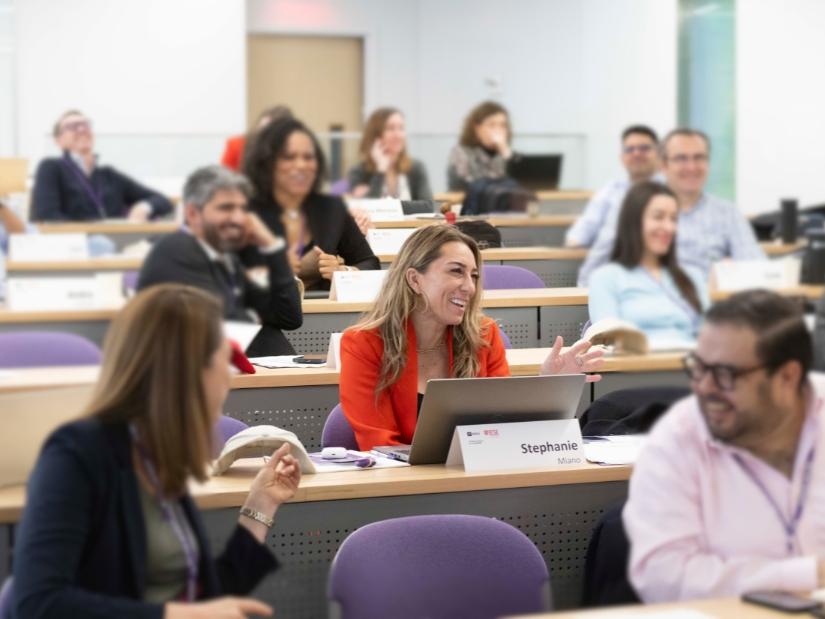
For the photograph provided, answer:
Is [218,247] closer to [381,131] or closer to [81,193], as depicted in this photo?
[81,193]

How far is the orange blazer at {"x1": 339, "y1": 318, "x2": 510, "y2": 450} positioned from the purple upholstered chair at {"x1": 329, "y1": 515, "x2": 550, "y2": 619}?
2.90 ft

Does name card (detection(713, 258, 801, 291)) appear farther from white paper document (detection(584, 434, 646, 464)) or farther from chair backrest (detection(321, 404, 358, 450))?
chair backrest (detection(321, 404, 358, 450))

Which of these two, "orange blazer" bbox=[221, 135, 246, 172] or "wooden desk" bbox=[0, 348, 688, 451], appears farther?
"wooden desk" bbox=[0, 348, 688, 451]

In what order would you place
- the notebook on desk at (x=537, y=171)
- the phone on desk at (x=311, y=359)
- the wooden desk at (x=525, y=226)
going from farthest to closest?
1. the phone on desk at (x=311, y=359)
2. the notebook on desk at (x=537, y=171)
3. the wooden desk at (x=525, y=226)

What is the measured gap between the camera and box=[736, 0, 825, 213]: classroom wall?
117cm

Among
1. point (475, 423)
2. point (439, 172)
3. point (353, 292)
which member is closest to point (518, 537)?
point (475, 423)

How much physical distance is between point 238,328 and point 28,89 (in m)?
0.78

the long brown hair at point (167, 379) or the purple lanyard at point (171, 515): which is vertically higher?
the long brown hair at point (167, 379)

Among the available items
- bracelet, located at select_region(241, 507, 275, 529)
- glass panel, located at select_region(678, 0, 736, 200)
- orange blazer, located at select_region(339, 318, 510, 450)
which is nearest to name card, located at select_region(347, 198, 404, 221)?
orange blazer, located at select_region(339, 318, 510, 450)

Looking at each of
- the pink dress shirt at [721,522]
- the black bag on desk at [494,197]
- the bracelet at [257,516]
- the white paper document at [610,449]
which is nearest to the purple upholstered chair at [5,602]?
the bracelet at [257,516]

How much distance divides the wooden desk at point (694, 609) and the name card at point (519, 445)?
1.12 m

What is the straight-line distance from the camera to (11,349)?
4.01ft

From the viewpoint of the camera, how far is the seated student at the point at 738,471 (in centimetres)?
127

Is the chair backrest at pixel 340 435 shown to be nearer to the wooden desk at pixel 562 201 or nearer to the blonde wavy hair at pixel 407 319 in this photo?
the blonde wavy hair at pixel 407 319
